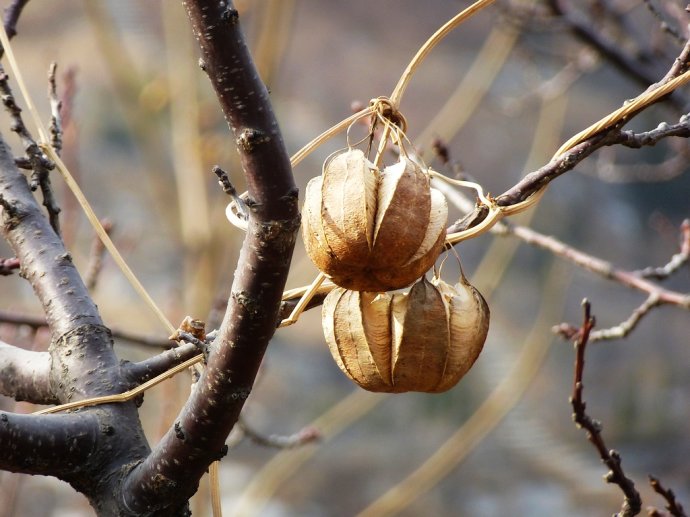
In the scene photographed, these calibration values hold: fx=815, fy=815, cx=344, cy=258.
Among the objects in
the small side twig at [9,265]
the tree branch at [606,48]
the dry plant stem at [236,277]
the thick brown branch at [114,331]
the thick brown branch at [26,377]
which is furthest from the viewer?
the tree branch at [606,48]

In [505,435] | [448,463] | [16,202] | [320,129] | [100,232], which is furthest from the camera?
[320,129]

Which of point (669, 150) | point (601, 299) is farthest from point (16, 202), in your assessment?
point (669, 150)

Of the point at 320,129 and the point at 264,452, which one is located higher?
the point at 320,129

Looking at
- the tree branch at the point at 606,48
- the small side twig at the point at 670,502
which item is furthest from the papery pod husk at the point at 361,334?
the tree branch at the point at 606,48

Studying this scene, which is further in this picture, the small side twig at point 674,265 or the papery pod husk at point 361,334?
the small side twig at point 674,265

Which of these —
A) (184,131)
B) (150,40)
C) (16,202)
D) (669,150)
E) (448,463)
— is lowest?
(16,202)

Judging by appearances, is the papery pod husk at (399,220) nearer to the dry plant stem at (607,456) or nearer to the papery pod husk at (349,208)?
the papery pod husk at (349,208)

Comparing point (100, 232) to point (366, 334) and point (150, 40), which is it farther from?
point (150, 40)
